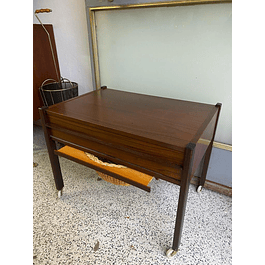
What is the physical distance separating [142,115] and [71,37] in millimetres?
1237

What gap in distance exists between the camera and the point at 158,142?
0.85m

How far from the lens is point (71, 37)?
6.07ft

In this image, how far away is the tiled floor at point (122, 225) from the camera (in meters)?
1.12

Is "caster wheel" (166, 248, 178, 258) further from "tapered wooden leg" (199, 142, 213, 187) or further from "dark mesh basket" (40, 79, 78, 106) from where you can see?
"dark mesh basket" (40, 79, 78, 106)

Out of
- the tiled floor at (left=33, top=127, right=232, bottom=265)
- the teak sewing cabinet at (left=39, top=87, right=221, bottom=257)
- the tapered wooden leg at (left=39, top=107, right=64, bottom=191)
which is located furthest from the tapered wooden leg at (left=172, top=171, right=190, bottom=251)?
the tapered wooden leg at (left=39, top=107, right=64, bottom=191)

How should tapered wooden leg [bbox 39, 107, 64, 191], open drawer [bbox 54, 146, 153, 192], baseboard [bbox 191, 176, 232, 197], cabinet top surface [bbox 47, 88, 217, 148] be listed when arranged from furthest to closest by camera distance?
1. baseboard [bbox 191, 176, 232, 197]
2. tapered wooden leg [bbox 39, 107, 64, 191]
3. open drawer [bbox 54, 146, 153, 192]
4. cabinet top surface [bbox 47, 88, 217, 148]

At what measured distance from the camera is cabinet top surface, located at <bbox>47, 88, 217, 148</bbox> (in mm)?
911

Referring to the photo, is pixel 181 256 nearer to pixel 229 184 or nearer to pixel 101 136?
pixel 229 184

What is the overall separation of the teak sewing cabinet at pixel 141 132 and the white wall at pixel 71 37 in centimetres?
67

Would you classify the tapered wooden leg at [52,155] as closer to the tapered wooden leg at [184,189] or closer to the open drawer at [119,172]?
the open drawer at [119,172]

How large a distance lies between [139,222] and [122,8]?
4.63ft

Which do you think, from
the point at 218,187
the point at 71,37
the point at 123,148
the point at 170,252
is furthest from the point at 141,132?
the point at 71,37

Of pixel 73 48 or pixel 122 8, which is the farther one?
pixel 73 48

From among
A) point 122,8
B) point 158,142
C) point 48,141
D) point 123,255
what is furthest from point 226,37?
point 123,255
